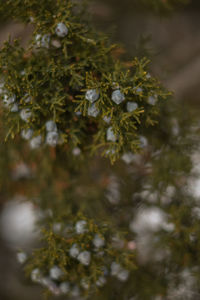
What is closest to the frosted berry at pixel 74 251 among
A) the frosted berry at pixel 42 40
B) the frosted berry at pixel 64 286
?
the frosted berry at pixel 64 286

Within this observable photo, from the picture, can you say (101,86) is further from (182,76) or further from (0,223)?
(0,223)

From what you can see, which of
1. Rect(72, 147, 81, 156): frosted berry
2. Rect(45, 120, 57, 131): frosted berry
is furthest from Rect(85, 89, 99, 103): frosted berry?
Rect(72, 147, 81, 156): frosted berry

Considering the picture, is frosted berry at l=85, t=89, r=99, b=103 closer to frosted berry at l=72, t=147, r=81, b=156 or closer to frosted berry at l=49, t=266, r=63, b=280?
frosted berry at l=72, t=147, r=81, b=156

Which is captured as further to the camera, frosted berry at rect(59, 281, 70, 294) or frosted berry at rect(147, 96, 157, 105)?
frosted berry at rect(59, 281, 70, 294)

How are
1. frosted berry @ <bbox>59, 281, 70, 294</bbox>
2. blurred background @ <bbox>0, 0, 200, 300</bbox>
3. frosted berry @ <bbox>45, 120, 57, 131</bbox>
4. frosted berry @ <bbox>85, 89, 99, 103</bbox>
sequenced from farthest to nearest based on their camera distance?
1. blurred background @ <bbox>0, 0, 200, 300</bbox>
2. frosted berry @ <bbox>59, 281, 70, 294</bbox>
3. frosted berry @ <bbox>45, 120, 57, 131</bbox>
4. frosted berry @ <bbox>85, 89, 99, 103</bbox>

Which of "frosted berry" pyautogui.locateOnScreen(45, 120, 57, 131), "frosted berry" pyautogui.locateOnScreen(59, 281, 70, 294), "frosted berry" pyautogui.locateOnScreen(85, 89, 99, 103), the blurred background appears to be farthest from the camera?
the blurred background

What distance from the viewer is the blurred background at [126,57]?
128 centimetres

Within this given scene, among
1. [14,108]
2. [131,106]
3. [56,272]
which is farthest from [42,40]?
[56,272]

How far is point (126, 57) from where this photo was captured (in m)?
0.96

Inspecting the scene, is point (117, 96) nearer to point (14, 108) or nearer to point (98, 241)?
point (14, 108)

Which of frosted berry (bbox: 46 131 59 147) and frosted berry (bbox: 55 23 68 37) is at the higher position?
frosted berry (bbox: 55 23 68 37)

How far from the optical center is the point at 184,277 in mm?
1068

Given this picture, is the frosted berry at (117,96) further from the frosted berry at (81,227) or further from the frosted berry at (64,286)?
the frosted berry at (64,286)

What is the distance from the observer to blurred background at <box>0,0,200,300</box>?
50.5 inches
